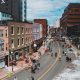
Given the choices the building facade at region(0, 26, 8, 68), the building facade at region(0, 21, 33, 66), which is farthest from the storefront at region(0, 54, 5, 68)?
the building facade at region(0, 21, 33, 66)

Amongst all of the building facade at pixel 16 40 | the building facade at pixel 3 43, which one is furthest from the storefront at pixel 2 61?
the building facade at pixel 16 40

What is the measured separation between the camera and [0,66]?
6112 cm

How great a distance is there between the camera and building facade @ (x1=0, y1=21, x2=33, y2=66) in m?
65.6

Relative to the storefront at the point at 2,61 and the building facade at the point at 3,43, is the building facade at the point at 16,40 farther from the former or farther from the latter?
the storefront at the point at 2,61

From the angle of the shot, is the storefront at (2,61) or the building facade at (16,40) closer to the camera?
the storefront at (2,61)

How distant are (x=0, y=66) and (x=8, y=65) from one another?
13.8 feet

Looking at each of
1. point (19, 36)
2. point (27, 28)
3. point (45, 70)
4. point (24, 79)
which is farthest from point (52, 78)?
point (27, 28)

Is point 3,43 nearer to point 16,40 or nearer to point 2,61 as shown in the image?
point 2,61

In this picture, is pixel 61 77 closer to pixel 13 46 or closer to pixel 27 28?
pixel 13 46

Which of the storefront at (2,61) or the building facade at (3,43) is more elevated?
the building facade at (3,43)

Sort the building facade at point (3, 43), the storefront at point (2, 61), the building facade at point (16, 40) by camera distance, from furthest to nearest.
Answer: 1. the building facade at point (16, 40)
2. the building facade at point (3, 43)
3. the storefront at point (2, 61)

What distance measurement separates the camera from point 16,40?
239 feet

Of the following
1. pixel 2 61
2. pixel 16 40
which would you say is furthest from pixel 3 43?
pixel 16 40

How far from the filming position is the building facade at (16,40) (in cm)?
6562
